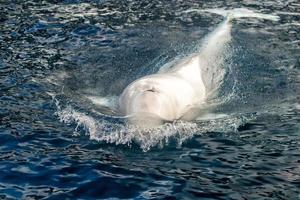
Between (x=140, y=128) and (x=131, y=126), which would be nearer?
(x=140, y=128)

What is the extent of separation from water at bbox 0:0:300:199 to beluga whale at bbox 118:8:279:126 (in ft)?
1.23

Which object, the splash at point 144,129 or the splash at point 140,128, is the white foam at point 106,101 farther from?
the splash at point 144,129

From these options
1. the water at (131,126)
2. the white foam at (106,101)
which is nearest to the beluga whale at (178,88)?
the white foam at (106,101)

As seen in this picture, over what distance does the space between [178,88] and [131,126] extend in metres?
2.86

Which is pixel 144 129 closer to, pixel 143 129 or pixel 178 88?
pixel 143 129

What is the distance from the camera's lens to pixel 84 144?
11234 mm

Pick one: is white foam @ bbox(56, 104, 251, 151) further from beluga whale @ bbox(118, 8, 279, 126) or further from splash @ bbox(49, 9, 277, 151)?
beluga whale @ bbox(118, 8, 279, 126)

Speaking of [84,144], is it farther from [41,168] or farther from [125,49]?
[125,49]

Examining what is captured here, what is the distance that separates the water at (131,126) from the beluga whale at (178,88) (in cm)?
38

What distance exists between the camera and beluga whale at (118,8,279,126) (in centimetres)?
1223

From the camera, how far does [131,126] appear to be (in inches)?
456

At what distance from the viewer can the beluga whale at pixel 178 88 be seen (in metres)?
12.2

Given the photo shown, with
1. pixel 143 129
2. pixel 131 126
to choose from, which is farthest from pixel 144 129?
pixel 131 126

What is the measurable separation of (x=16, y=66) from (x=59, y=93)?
3067 mm
